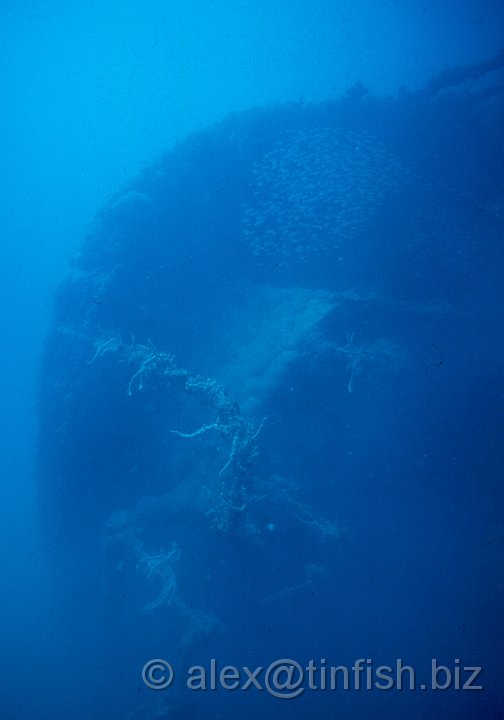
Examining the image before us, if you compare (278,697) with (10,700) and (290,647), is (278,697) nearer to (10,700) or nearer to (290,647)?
(290,647)

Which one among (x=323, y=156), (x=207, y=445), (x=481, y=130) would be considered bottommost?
(x=207, y=445)

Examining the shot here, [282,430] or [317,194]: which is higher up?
[317,194]

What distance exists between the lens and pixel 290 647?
21.3 feet

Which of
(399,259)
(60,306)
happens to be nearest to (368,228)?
(399,259)

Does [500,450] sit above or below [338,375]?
below

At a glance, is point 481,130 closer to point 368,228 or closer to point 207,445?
point 368,228

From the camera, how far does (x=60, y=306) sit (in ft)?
36.3

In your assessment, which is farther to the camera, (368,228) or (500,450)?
(368,228)

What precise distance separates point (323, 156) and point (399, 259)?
3.04m

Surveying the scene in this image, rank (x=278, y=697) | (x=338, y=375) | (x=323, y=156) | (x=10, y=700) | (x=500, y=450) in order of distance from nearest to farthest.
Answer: (x=278, y=697)
(x=500, y=450)
(x=338, y=375)
(x=323, y=156)
(x=10, y=700)

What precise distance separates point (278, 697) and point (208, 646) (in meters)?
1.35

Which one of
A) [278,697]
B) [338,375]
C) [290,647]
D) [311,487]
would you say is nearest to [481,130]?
[338,375]

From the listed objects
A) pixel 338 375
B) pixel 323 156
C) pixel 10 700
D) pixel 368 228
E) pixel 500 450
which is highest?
pixel 323 156

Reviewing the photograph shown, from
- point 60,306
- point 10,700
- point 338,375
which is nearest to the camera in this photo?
point 338,375
